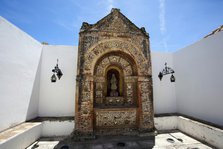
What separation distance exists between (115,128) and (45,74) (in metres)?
5.07

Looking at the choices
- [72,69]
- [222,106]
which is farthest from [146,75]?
[72,69]

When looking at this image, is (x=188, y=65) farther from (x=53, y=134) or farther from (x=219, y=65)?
(x=53, y=134)

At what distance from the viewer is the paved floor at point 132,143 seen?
14.9ft

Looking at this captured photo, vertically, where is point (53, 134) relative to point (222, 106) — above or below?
below

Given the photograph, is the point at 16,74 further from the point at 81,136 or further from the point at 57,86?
the point at 81,136

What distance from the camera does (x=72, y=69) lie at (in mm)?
7004

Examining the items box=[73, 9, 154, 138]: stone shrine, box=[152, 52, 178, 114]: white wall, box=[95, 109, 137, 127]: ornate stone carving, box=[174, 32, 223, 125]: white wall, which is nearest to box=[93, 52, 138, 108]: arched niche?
box=[73, 9, 154, 138]: stone shrine

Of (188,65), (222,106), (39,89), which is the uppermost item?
(188,65)

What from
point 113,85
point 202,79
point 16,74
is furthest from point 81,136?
point 202,79

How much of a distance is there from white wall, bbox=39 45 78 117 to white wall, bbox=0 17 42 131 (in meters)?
0.49

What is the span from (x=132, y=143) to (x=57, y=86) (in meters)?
5.07

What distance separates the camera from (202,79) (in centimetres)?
597

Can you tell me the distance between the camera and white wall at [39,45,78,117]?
6.63 m

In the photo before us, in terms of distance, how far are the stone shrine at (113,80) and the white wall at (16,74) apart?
2.53 meters
